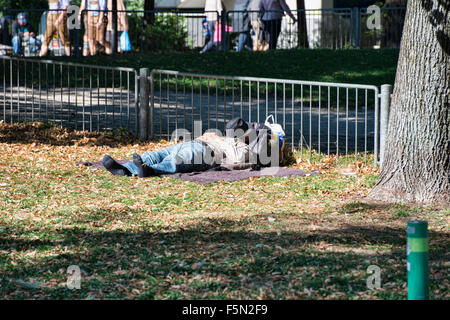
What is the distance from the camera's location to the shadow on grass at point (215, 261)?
5031mm

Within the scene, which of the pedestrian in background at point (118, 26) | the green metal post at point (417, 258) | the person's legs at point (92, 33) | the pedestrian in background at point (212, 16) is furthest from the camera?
the pedestrian in background at point (212, 16)

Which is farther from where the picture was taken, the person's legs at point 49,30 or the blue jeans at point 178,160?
the person's legs at point 49,30

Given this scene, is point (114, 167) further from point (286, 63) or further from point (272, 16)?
point (272, 16)

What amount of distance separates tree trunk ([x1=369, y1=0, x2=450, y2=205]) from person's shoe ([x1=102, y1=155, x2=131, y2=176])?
11.0ft

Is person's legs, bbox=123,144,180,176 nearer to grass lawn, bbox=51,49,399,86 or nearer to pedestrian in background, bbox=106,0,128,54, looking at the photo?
grass lawn, bbox=51,49,399,86

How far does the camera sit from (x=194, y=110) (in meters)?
14.8

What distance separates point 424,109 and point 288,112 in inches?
294

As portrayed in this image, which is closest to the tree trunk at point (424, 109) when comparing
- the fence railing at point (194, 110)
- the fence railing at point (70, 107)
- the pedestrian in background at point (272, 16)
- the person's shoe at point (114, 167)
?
the fence railing at point (194, 110)

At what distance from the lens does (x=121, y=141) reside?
1178 centimetres

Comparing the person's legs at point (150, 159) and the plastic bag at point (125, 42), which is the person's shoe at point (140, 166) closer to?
the person's legs at point (150, 159)

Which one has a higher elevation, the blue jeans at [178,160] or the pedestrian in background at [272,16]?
the pedestrian in background at [272,16]

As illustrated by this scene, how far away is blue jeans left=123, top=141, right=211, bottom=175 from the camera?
9.22 m

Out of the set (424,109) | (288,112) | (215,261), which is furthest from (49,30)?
(215,261)
